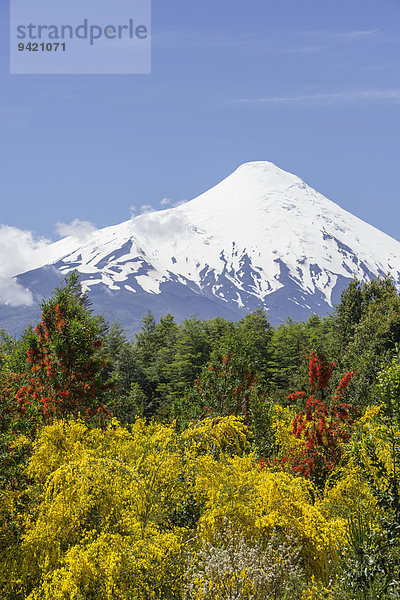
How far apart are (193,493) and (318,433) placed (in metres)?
5.20

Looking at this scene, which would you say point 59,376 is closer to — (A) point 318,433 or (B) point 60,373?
(B) point 60,373

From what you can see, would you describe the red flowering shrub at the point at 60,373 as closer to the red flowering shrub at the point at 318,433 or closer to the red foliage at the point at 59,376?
the red foliage at the point at 59,376

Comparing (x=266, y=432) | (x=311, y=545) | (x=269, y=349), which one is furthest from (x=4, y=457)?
(x=269, y=349)

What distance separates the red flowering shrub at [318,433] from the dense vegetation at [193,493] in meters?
0.04

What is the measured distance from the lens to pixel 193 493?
39.7 ft

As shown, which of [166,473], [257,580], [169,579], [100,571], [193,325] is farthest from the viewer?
[193,325]

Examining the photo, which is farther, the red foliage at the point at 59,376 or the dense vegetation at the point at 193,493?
the red foliage at the point at 59,376

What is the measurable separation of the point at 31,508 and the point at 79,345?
639cm

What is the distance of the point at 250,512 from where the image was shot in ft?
35.5

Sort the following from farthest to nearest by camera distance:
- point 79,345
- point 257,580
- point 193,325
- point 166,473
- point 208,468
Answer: point 193,325
point 79,345
point 208,468
point 166,473
point 257,580

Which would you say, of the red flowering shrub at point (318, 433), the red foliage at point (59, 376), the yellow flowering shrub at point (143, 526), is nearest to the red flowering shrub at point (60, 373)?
the red foliage at point (59, 376)

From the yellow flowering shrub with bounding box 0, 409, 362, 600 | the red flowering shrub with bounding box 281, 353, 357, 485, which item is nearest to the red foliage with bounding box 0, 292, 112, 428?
the yellow flowering shrub with bounding box 0, 409, 362, 600

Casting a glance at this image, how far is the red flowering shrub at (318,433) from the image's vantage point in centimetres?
1565

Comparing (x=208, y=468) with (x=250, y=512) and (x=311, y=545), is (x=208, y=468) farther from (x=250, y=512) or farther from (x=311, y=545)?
(x=311, y=545)
